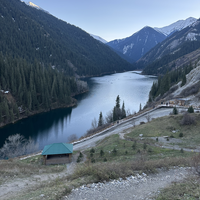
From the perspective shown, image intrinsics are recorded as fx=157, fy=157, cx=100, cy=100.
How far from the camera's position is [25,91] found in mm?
72000

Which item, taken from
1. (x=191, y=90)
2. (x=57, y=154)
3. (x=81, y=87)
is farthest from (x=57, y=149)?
(x=81, y=87)

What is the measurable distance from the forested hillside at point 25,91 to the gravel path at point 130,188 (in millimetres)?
55896

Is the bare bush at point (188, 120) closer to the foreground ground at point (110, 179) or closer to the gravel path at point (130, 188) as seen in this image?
the foreground ground at point (110, 179)

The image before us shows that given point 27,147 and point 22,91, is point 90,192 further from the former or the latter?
point 22,91

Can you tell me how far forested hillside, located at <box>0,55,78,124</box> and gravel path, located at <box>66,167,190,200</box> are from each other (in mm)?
55896

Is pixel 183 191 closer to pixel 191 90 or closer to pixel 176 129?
pixel 176 129

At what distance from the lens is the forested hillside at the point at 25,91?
63.2 metres

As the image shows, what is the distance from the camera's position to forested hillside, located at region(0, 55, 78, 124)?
63194 mm

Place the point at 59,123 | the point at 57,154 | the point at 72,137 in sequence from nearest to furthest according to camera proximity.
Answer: the point at 57,154 → the point at 72,137 → the point at 59,123

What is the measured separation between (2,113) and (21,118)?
25.1ft

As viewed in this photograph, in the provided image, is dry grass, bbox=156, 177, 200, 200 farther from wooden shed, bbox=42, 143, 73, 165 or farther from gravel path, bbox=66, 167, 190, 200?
wooden shed, bbox=42, 143, 73, 165

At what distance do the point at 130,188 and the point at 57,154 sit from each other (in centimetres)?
1756

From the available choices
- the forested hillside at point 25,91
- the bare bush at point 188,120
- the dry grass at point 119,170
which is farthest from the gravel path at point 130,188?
the forested hillside at point 25,91

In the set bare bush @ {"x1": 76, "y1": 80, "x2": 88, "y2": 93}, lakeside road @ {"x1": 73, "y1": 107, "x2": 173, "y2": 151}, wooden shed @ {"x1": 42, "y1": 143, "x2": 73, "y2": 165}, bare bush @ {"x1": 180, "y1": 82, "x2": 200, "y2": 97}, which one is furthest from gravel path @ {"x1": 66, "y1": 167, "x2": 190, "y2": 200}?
bare bush @ {"x1": 76, "y1": 80, "x2": 88, "y2": 93}
